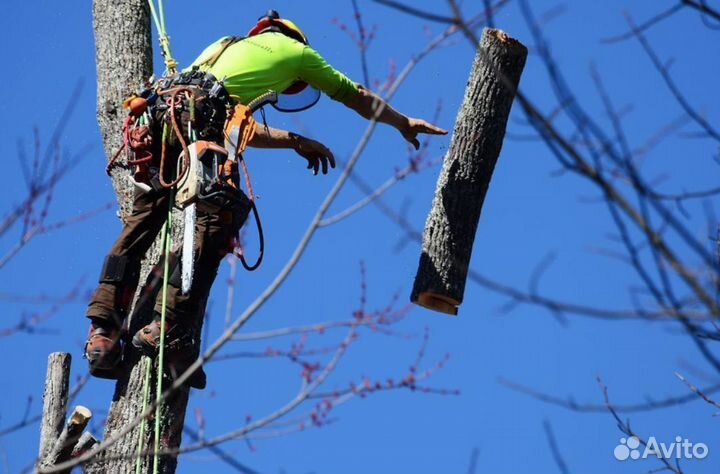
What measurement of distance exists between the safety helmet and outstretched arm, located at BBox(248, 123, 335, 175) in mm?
182

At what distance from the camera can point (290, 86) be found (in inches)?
245

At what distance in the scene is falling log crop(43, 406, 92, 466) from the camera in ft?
16.2

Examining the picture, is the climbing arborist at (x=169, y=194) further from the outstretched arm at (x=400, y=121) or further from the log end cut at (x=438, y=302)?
the log end cut at (x=438, y=302)

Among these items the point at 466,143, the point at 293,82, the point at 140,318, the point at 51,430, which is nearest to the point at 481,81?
the point at 466,143

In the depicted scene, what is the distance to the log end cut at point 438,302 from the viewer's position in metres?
5.67

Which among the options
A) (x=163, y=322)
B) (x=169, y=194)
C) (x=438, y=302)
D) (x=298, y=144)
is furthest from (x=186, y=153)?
(x=438, y=302)

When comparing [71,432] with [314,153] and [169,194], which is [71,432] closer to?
[169,194]

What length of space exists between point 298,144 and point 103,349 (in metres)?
1.30

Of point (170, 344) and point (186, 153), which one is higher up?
point (186, 153)

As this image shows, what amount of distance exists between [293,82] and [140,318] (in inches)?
48.0

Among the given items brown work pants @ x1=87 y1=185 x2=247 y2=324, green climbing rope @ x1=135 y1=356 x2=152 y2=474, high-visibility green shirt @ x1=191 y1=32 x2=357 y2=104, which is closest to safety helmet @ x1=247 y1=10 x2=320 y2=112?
high-visibility green shirt @ x1=191 y1=32 x2=357 y2=104

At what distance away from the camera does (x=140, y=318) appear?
18.5 feet

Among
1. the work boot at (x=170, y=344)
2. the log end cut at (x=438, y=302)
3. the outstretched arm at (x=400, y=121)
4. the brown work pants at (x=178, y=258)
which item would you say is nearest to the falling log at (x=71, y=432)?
the work boot at (x=170, y=344)

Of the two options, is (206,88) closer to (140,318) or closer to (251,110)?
(251,110)
